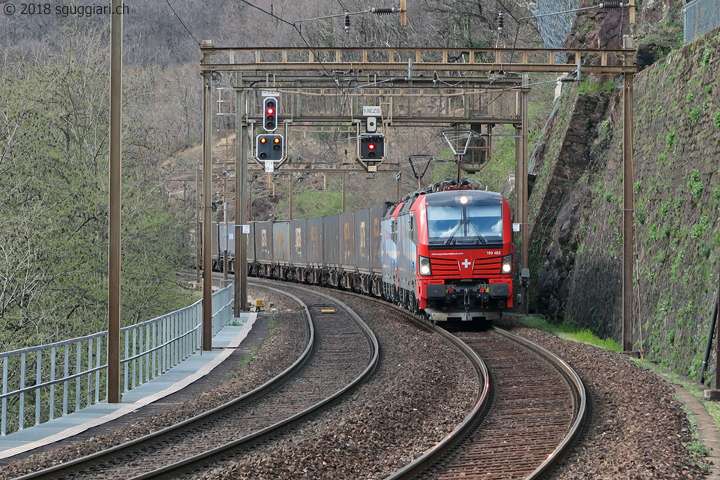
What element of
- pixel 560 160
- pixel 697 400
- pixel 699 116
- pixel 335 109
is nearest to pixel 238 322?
pixel 560 160

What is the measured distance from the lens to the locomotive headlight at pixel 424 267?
20.5 meters

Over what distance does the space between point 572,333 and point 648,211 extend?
4175 millimetres

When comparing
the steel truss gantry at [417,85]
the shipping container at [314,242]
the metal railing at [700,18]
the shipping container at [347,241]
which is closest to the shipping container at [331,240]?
the shipping container at [314,242]

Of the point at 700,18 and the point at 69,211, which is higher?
the point at 700,18

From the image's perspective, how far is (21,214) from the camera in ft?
62.3

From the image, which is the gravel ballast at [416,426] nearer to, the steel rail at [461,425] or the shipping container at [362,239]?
the steel rail at [461,425]

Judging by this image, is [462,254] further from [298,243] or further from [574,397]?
[298,243]

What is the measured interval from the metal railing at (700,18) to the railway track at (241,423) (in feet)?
32.3

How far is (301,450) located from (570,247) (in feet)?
60.2

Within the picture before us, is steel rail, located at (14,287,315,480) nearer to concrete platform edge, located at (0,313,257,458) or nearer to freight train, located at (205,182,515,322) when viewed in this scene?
concrete platform edge, located at (0,313,257,458)

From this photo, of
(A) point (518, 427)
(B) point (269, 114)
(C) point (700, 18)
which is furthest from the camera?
(B) point (269, 114)

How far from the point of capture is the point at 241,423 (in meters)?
10.9
